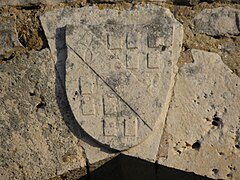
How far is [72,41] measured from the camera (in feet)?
7.37

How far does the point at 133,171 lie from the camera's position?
8.00 feet

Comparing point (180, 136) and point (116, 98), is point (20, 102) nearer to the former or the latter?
point (116, 98)

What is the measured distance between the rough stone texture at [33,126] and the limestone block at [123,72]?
9 centimetres

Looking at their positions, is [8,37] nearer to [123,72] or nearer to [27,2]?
[27,2]

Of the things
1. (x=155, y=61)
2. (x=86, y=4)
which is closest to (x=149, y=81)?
(x=155, y=61)

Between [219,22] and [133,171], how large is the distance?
750 millimetres

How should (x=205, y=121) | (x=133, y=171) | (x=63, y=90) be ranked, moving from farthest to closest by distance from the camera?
(x=133, y=171)
(x=63, y=90)
(x=205, y=121)

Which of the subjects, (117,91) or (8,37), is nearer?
(117,91)

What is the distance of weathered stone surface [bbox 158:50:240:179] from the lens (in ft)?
7.11

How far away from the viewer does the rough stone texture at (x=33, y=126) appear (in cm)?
231

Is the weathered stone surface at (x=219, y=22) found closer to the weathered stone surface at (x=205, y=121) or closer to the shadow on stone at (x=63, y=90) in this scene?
the weathered stone surface at (x=205, y=121)

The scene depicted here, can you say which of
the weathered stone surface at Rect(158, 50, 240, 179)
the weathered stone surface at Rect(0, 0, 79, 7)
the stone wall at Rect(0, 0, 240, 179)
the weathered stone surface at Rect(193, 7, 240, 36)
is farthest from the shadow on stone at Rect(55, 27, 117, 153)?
the weathered stone surface at Rect(193, 7, 240, 36)

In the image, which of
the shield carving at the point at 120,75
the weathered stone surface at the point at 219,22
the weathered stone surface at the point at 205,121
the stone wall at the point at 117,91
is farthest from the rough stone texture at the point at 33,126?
the weathered stone surface at the point at 219,22

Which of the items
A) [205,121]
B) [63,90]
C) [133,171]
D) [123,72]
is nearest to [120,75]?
[123,72]
